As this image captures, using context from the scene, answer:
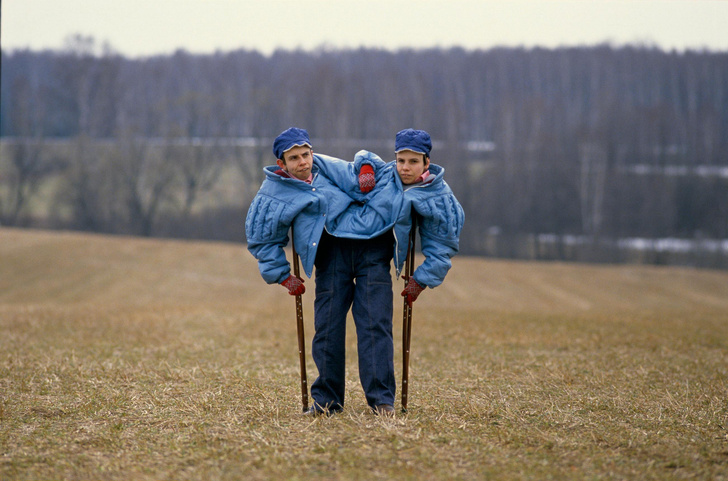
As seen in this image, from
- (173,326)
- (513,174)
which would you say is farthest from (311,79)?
(173,326)

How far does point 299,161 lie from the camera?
216 inches

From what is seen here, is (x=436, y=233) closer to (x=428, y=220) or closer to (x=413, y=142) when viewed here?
(x=428, y=220)

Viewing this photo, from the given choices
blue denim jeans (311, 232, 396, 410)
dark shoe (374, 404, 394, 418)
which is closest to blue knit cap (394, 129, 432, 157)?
blue denim jeans (311, 232, 396, 410)

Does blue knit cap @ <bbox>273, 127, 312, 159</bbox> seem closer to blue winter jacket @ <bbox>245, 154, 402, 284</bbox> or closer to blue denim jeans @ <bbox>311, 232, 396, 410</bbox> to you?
blue winter jacket @ <bbox>245, 154, 402, 284</bbox>

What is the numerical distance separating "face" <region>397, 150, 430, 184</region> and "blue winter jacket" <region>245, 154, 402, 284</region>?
219mm

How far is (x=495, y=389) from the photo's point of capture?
22.6 ft

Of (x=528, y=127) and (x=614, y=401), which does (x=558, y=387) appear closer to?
(x=614, y=401)

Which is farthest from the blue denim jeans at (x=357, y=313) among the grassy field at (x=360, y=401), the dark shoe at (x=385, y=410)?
the grassy field at (x=360, y=401)

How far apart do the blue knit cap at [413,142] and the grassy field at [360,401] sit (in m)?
1.89

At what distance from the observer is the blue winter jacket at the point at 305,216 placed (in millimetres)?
5379

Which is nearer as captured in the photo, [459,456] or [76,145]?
[459,456]

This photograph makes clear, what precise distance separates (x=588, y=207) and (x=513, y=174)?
5.32 meters

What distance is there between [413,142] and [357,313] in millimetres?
1286

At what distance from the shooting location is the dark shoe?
5.29m
